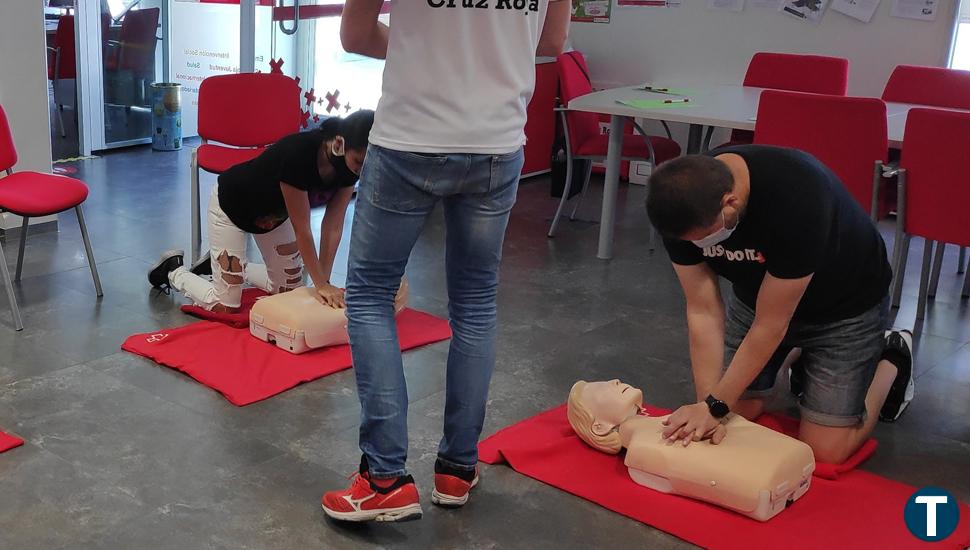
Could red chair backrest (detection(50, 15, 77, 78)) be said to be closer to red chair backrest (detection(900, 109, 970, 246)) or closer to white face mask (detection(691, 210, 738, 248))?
red chair backrest (detection(900, 109, 970, 246))

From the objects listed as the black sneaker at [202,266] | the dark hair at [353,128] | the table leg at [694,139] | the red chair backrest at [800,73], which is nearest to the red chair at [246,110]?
the black sneaker at [202,266]

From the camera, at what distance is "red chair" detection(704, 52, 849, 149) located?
16.5 ft

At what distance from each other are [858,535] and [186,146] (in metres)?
5.62

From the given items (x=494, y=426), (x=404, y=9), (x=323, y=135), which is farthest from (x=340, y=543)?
(x=323, y=135)

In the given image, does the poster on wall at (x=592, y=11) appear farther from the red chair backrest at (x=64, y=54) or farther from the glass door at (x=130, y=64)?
the red chair backrest at (x=64, y=54)

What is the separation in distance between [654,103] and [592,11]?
241 cm

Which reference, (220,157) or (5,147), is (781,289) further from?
(5,147)

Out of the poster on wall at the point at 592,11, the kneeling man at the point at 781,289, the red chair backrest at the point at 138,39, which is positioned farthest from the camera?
the poster on wall at the point at 592,11

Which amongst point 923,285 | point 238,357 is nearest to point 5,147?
point 238,357

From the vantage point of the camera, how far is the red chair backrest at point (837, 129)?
3.60 m

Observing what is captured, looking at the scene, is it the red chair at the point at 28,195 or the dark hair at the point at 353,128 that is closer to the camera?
the dark hair at the point at 353,128

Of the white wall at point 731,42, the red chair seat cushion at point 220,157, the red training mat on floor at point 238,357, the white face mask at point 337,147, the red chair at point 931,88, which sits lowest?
the red training mat on floor at point 238,357

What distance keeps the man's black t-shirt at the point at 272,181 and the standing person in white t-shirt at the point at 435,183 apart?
104 centimetres

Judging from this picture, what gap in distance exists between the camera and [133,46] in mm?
6594
